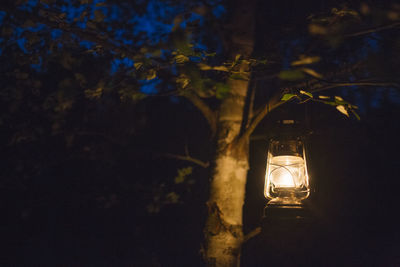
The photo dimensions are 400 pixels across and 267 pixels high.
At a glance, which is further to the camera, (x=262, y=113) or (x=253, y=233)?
(x=262, y=113)

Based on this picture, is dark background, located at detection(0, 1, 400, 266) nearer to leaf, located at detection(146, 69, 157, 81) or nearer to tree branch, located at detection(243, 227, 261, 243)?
tree branch, located at detection(243, 227, 261, 243)

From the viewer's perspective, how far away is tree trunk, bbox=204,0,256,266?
10.3 ft

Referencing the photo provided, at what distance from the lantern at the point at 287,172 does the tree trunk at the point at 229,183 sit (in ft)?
1.73

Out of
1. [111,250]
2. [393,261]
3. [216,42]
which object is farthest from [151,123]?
[393,261]

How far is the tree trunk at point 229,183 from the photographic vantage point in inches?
123

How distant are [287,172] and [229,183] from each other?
0.67 meters

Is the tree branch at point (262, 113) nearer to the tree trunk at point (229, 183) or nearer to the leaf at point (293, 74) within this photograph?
the tree trunk at point (229, 183)

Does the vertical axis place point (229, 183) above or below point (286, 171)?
below

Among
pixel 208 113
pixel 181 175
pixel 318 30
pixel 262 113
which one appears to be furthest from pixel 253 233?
pixel 181 175

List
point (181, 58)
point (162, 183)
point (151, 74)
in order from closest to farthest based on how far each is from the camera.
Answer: point (181, 58) → point (151, 74) → point (162, 183)

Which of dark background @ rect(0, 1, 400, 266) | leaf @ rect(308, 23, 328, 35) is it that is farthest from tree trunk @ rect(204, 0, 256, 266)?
leaf @ rect(308, 23, 328, 35)

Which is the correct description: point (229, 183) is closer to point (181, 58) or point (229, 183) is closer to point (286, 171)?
point (286, 171)

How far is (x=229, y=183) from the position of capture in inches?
129

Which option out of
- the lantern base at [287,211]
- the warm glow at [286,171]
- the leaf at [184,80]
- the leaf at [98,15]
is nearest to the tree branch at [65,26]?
the leaf at [98,15]
